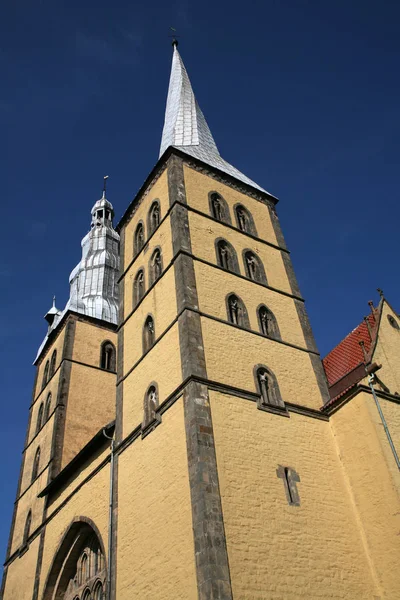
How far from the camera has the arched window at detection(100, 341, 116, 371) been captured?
25.6 meters

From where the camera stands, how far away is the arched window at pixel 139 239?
64.4ft

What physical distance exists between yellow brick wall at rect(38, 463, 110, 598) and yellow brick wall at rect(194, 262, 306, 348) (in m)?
5.18

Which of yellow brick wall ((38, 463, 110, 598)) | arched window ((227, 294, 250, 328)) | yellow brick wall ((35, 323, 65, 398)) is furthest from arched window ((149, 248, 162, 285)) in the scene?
yellow brick wall ((35, 323, 65, 398))

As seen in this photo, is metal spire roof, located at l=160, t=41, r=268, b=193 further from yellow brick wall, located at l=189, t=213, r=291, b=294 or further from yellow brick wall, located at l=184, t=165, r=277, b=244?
yellow brick wall, located at l=189, t=213, r=291, b=294

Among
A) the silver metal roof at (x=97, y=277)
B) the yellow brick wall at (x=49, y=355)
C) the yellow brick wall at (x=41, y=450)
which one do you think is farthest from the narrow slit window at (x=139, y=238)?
the yellow brick wall at (x=41, y=450)

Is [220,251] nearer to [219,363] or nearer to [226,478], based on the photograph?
[219,363]

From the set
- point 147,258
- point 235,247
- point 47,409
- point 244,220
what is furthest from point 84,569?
point 244,220

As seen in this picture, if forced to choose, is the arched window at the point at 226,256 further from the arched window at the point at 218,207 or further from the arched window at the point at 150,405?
the arched window at the point at 150,405

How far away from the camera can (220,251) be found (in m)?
17.2

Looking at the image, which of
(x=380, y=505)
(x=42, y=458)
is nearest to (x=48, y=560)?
(x=42, y=458)

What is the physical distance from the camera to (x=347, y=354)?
16484mm

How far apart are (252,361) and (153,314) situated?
341cm

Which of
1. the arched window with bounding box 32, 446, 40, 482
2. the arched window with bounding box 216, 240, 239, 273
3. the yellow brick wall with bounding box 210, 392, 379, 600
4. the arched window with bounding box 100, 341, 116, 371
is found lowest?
the yellow brick wall with bounding box 210, 392, 379, 600

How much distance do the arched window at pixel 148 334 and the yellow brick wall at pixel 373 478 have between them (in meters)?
5.28
